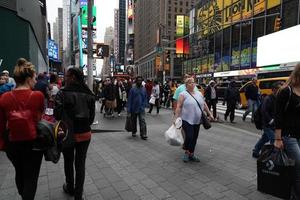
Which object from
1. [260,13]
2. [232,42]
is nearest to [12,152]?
[260,13]

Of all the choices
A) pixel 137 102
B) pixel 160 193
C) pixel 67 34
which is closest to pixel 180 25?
pixel 67 34

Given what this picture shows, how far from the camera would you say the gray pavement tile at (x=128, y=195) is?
14.3 ft

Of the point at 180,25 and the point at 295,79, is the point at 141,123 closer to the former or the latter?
the point at 295,79

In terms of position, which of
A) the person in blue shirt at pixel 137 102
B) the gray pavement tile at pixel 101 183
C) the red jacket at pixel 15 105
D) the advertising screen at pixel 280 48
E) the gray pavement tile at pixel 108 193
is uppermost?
the advertising screen at pixel 280 48

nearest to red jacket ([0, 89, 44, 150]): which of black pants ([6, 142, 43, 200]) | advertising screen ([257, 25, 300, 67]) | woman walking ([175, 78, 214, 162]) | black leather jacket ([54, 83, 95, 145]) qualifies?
black pants ([6, 142, 43, 200])

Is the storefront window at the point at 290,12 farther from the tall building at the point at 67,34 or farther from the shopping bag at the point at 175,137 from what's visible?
the tall building at the point at 67,34

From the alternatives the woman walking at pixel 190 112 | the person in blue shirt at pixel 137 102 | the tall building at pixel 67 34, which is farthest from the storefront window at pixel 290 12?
the tall building at pixel 67 34

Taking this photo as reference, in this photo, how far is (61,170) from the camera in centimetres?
573

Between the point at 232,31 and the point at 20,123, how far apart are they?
50.7 meters

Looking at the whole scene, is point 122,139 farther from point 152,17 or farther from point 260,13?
point 152,17

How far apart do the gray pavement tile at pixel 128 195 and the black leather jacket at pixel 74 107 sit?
122 cm

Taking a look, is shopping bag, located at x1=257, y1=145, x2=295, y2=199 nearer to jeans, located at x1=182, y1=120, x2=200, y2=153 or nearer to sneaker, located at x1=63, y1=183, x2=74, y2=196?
jeans, located at x1=182, y1=120, x2=200, y2=153

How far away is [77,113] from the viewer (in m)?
3.76

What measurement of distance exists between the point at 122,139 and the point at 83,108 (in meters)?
5.05
